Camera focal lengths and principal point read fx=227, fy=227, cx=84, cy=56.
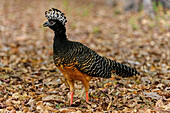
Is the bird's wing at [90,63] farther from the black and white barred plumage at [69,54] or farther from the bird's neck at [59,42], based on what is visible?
the bird's neck at [59,42]

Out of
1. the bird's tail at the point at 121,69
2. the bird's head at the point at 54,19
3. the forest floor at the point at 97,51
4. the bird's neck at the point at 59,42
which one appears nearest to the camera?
the bird's head at the point at 54,19

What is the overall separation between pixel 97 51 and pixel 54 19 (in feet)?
14.3

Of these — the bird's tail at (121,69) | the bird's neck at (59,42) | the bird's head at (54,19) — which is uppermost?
the bird's head at (54,19)

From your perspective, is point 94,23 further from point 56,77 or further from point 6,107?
point 6,107

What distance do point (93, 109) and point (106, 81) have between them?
4.25ft

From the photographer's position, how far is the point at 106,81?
17.7 ft

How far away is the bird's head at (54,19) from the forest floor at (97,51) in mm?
517

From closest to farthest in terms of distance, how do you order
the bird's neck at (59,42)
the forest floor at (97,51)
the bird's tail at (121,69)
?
the bird's neck at (59,42) → the forest floor at (97,51) → the bird's tail at (121,69)

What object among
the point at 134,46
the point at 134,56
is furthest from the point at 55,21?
the point at 134,46

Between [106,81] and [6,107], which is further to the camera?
[106,81]

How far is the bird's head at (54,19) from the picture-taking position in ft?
12.7

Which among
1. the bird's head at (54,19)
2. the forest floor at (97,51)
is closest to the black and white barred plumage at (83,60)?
the bird's head at (54,19)

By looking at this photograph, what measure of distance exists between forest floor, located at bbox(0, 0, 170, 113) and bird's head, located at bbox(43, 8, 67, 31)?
1.70ft

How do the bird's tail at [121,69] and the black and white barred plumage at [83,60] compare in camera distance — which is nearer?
the black and white barred plumage at [83,60]
